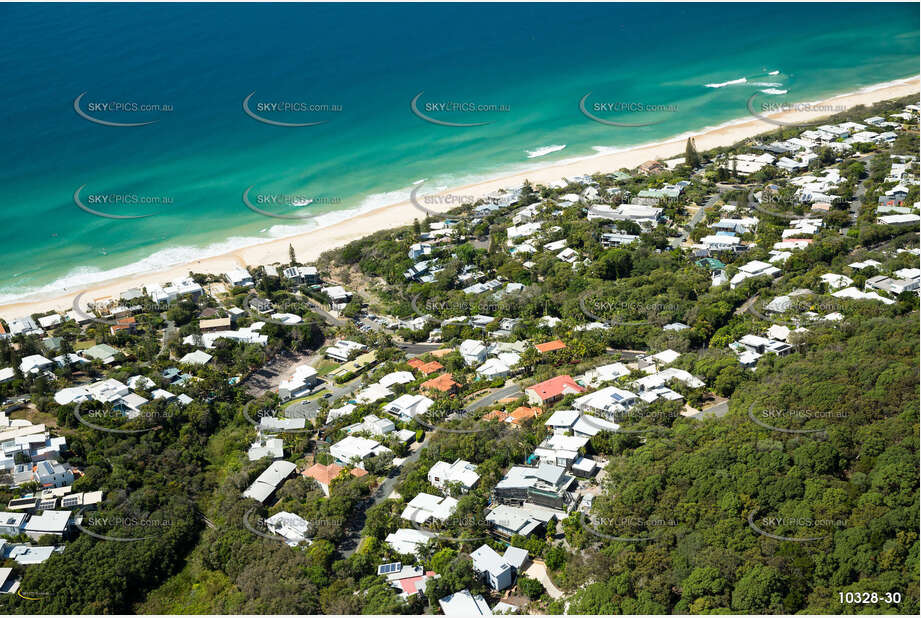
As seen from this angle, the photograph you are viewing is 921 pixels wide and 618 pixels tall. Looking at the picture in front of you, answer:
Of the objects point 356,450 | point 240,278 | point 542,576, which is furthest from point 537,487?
point 240,278

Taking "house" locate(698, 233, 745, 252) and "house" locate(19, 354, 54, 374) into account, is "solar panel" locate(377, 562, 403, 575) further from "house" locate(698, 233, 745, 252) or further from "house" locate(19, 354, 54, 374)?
"house" locate(698, 233, 745, 252)

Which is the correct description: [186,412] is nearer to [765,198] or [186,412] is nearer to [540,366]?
[540,366]

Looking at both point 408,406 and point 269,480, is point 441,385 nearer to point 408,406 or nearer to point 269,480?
point 408,406

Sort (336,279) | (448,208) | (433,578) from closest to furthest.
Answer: (433,578), (336,279), (448,208)

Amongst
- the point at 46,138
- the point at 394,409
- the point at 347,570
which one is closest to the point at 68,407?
the point at 394,409

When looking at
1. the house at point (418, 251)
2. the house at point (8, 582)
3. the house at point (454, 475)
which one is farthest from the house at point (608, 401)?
the house at point (418, 251)

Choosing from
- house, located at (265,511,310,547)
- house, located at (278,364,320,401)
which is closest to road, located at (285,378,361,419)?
house, located at (278,364,320,401)

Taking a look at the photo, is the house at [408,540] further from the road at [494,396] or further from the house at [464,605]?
the road at [494,396]

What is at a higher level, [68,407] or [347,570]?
[68,407]
